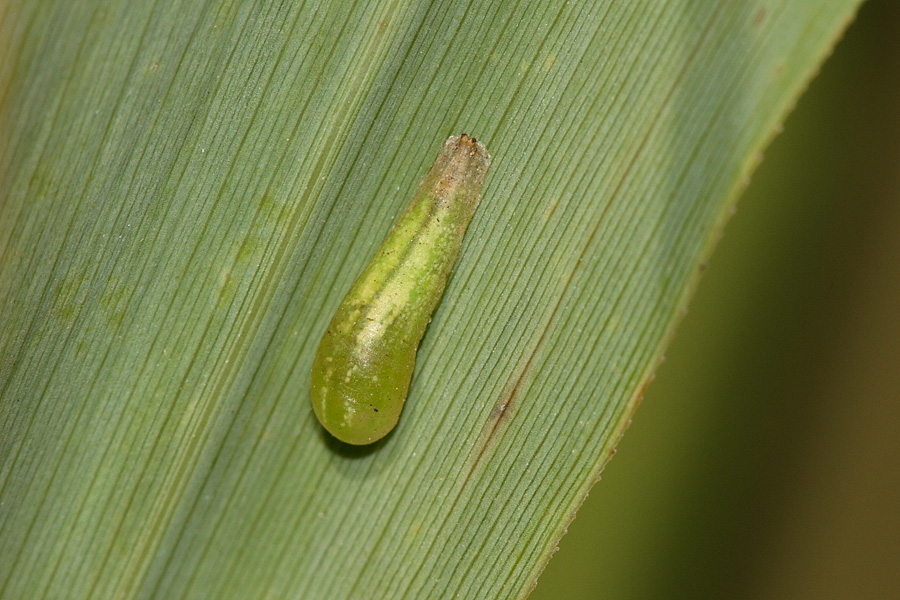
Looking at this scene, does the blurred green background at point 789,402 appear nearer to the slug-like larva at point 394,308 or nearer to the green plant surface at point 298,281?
the green plant surface at point 298,281

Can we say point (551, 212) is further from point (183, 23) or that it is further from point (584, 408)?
point (183, 23)

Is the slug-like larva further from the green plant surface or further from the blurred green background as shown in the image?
the blurred green background

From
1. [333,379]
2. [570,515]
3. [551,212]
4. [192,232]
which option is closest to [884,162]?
[551,212]

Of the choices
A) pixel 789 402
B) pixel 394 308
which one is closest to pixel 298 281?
pixel 394 308

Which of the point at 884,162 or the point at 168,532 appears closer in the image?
the point at 168,532

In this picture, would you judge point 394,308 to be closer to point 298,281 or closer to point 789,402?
point 298,281

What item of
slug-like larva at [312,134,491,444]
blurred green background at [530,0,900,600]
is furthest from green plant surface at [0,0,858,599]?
blurred green background at [530,0,900,600]
